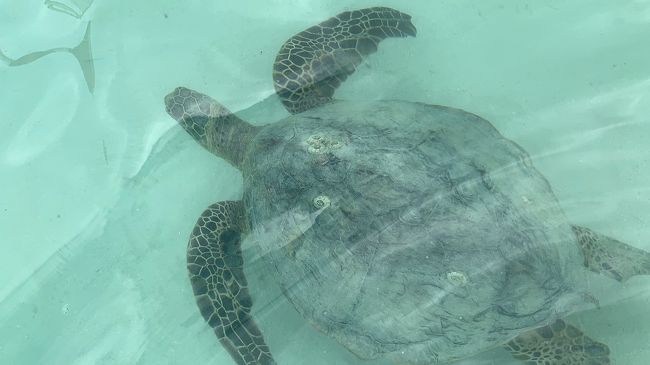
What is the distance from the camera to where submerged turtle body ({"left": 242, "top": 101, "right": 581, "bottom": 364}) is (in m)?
3.13

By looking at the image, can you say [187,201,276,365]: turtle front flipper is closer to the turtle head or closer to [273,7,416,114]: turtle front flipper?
the turtle head

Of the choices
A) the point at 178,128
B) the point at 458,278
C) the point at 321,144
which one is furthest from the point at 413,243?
the point at 178,128

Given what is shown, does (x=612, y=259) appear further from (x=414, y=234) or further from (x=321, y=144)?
(x=321, y=144)

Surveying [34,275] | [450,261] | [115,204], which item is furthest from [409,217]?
[34,275]

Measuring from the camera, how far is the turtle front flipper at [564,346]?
351cm

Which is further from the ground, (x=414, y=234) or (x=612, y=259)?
(x=414, y=234)

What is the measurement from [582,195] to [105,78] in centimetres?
463

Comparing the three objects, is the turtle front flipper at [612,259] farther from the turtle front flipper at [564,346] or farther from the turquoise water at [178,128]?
the turquoise water at [178,128]

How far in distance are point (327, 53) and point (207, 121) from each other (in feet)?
4.17

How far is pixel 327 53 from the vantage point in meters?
4.88

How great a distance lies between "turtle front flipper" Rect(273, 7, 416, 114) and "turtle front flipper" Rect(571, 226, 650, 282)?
7.91ft

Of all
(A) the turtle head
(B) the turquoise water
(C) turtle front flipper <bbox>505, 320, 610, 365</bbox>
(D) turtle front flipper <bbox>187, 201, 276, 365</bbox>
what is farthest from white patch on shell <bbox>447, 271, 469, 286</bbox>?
(A) the turtle head

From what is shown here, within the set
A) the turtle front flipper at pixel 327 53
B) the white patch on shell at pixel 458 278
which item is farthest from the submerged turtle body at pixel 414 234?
the turtle front flipper at pixel 327 53

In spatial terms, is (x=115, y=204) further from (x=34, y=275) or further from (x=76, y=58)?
(x=76, y=58)
